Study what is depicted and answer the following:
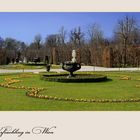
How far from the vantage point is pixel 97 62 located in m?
43.3

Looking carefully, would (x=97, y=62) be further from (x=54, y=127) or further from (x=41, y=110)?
(x=54, y=127)

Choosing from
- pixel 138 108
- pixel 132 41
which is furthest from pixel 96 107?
pixel 132 41

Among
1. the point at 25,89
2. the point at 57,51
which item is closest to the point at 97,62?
the point at 57,51

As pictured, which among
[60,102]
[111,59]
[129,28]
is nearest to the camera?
[60,102]

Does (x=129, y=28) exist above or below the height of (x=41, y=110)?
above

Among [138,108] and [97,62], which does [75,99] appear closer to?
[138,108]

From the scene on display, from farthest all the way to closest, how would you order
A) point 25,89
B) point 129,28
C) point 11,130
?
1. point 129,28
2. point 25,89
3. point 11,130

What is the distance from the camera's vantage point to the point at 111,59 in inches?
1560

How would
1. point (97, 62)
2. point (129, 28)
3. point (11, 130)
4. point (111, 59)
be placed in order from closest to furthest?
point (11, 130)
point (111, 59)
point (97, 62)
point (129, 28)

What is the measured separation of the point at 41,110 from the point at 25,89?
17.9 feet

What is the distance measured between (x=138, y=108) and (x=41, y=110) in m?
3.04

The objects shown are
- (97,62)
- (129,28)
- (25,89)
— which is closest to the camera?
(25,89)

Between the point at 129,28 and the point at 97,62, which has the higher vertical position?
the point at 129,28

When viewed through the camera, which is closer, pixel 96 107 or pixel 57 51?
pixel 96 107
